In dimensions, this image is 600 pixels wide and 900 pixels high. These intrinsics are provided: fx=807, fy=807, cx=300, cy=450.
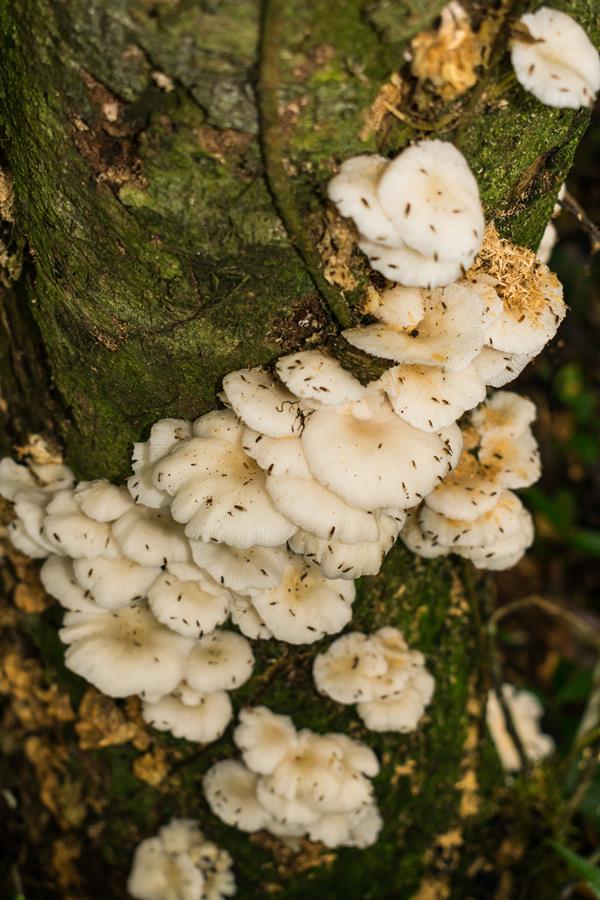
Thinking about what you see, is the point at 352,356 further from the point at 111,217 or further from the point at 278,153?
the point at 111,217

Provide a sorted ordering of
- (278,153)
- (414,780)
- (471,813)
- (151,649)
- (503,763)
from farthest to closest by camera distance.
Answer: (503,763), (471,813), (414,780), (151,649), (278,153)

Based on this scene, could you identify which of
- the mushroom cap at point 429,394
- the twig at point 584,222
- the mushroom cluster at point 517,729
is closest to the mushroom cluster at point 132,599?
the mushroom cap at point 429,394

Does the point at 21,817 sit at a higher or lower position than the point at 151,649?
lower

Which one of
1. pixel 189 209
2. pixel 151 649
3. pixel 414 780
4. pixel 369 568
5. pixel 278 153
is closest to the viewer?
pixel 278 153

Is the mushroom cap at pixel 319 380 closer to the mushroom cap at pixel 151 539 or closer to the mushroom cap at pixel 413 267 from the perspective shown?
the mushroom cap at pixel 413 267

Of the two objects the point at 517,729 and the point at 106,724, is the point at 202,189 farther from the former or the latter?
the point at 517,729

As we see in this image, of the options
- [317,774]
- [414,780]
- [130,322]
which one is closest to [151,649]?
[317,774]

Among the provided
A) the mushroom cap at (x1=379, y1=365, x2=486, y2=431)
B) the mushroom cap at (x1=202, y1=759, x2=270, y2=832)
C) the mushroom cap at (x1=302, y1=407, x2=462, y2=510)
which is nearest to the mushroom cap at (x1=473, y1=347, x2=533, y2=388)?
the mushroom cap at (x1=379, y1=365, x2=486, y2=431)

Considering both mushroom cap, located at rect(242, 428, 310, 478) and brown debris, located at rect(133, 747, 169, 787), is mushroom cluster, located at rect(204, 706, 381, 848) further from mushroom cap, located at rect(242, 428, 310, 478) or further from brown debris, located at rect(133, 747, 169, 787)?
mushroom cap, located at rect(242, 428, 310, 478)
